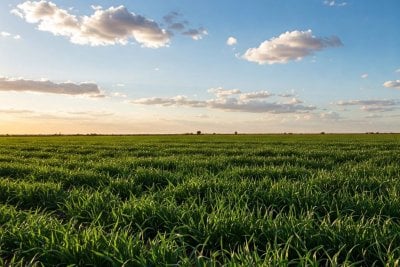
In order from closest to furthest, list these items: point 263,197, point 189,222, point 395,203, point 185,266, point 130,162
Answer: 1. point 185,266
2. point 189,222
3. point 395,203
4. point 263,197
5. point 130,162

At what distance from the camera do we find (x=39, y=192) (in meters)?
8.79

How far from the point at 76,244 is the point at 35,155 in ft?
63.6

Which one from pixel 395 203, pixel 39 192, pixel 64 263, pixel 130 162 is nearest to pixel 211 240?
pixel 64 263

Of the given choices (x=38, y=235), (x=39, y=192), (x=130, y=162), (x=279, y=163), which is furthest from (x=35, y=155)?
(x=38, y=235)

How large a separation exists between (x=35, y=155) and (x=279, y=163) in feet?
42.5

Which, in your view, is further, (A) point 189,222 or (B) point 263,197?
(B) point 263,197

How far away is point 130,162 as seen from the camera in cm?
1511

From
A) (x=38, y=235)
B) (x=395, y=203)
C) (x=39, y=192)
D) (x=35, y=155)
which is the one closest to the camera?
(x=38, y=235)

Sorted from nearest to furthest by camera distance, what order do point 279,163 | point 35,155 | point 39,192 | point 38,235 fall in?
point 38,235 < point 39,192 < point 279,163 < point 35,155

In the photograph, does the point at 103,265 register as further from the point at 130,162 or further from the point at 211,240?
the point at 130,162

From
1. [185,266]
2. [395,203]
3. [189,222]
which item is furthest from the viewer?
[395,203]

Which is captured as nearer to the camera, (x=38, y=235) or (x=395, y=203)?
(x=38, y=235)

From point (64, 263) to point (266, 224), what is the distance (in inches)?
92.5

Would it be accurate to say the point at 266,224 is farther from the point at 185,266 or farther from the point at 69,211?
the point at 69,211
